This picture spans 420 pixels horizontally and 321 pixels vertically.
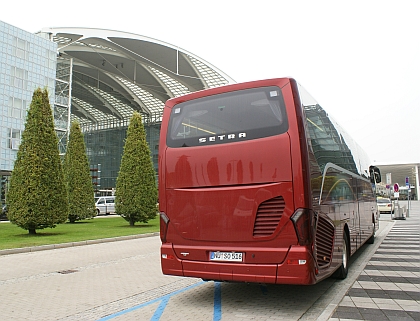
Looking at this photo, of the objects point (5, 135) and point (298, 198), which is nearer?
point (298, 198)

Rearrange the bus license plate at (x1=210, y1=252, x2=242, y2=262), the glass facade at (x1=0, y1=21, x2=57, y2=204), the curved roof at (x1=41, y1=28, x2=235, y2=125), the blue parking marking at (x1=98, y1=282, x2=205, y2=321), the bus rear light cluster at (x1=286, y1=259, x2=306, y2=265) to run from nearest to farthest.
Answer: the bus rear light cluster at (x1=286, y1=259, x2=306, y2=265), the blue parking marking at (x1=98, y1=282, x2=205, y2=321), the bus license plate at (x1=210, y1=252, x2=242, y2=262), the glass facade at (x1=0, y1=21, x2=57, y2=204), the curved roof at (x1=41, y1=28, x2=235, y2=125)

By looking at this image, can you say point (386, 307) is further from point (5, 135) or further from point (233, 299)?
point (5, 135)

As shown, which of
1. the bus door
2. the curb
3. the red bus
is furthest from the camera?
the curb

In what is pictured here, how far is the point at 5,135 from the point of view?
42156mm

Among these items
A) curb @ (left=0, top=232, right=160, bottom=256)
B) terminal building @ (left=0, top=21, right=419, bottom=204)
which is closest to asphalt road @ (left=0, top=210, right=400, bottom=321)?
curb @ (left=0, top=232, right=160, bottom=256)

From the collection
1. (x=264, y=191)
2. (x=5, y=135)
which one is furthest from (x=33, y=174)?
(x=5, y=135)

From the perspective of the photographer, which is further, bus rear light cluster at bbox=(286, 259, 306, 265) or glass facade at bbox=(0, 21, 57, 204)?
glass facade at bbox=(0, 21, 57, 204)

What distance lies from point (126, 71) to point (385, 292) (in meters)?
60.7

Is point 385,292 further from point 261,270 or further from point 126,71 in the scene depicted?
point 126,71

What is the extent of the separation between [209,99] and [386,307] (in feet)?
12.7

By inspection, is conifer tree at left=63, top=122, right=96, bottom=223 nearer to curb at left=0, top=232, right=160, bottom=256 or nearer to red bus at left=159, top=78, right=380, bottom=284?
curb at left=0, top=232, right=160, bottom=256

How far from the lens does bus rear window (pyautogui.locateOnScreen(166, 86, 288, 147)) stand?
564cm

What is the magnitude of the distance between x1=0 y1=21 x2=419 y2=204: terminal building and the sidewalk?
94.9 ft

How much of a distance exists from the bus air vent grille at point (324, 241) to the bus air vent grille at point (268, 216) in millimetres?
693
